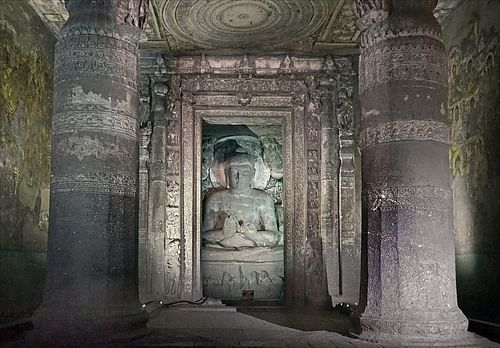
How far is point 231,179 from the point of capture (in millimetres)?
13531

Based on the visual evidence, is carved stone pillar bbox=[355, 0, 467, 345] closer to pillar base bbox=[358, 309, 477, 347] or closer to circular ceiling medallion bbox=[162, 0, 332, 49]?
pillar base bbox=[358, 309, 477, 347]

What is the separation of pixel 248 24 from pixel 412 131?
4922mm

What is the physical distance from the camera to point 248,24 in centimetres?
1017

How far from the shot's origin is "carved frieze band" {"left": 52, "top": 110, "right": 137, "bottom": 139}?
20.6 ft

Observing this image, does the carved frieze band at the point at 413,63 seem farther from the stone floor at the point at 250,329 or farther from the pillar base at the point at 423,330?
the stone floor at the point at 250,329

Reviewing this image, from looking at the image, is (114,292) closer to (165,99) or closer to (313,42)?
(165,99)

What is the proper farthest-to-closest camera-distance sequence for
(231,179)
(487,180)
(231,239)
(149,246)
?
1. (231,179)
2. (231,239)
3. (149,246)
4. (487,180)

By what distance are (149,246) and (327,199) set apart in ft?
11.4

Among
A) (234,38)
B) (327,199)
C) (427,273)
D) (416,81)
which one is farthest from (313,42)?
(427,273)

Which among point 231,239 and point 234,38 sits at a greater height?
point 234,38

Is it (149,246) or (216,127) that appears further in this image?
(216,127)

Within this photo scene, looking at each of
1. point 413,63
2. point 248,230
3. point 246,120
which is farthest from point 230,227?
point 413,63

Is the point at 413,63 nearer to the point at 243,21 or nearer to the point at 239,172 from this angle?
the point at 243,21

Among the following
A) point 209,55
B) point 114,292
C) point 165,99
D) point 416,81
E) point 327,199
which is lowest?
point 114,292
